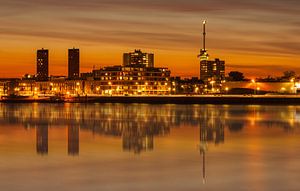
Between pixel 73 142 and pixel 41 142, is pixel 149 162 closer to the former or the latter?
pixel 73 142

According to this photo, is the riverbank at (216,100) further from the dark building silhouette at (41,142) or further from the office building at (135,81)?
the dark building silhouette at (41,142)

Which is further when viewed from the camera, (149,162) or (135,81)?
(135,81)

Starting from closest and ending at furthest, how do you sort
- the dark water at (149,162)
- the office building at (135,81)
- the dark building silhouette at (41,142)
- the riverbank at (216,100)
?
the dark water at (149,162), the dark building silhouette at (41,142), the riverbank at (216,100), the office building at (135,81)

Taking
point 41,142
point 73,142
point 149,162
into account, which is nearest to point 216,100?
point 73,142

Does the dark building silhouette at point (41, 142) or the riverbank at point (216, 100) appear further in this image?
the riverbank at point (216, 100)

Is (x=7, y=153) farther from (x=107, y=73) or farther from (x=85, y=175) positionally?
(x=107, y=73)

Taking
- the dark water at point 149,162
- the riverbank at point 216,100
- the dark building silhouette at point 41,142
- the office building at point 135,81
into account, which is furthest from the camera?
the office building at point 135,81

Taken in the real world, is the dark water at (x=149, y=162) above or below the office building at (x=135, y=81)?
below

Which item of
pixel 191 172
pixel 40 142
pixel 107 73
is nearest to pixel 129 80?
pixel 107 73

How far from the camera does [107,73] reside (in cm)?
17388

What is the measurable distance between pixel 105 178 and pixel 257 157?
25.2 ft

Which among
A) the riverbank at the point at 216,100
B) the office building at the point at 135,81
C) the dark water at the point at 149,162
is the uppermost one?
the office building at the point at 135,81

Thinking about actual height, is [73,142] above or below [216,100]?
below

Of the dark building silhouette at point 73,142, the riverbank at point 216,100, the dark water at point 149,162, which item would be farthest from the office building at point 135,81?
the dark water at point 149,162
